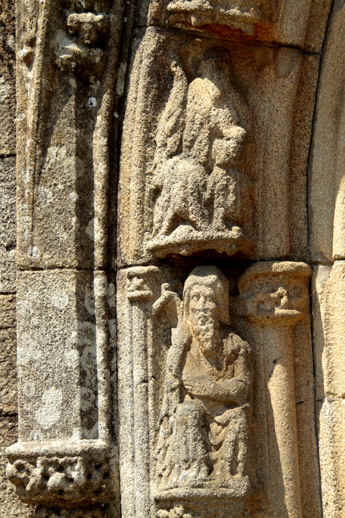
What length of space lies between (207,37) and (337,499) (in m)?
1.82

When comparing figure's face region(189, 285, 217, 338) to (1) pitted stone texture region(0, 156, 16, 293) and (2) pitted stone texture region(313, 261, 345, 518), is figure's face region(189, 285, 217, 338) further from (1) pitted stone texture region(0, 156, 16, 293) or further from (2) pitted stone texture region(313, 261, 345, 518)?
(1) pitted stone texture region(0, 156, 16, 293)

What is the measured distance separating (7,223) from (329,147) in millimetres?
1354

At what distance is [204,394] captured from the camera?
439 cm

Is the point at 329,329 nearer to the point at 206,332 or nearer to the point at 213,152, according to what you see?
the point at 206,332

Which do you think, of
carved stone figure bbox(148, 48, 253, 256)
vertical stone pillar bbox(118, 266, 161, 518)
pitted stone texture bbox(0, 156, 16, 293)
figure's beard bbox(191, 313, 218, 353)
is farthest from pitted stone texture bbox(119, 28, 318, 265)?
pitted stone texture bbox(0, 156, 16, 293)

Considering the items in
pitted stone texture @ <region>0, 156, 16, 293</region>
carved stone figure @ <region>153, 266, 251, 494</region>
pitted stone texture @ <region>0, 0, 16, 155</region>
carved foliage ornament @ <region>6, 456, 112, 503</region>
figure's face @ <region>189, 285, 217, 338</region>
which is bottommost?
carved foliage ornament @ <region>6, 456, 112, 503</region>

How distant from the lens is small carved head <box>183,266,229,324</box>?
4.43m

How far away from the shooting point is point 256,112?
4.60m

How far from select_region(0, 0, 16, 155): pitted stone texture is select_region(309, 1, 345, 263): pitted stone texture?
1.26 meters

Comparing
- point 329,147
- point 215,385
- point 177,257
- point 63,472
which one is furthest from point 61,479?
point 329,147

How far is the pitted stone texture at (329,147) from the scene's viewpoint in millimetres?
4578

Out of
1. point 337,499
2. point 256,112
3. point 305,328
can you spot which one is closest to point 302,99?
point 256,112

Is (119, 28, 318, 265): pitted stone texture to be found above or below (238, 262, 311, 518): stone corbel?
above

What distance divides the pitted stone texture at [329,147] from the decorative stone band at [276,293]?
0.14 meters
